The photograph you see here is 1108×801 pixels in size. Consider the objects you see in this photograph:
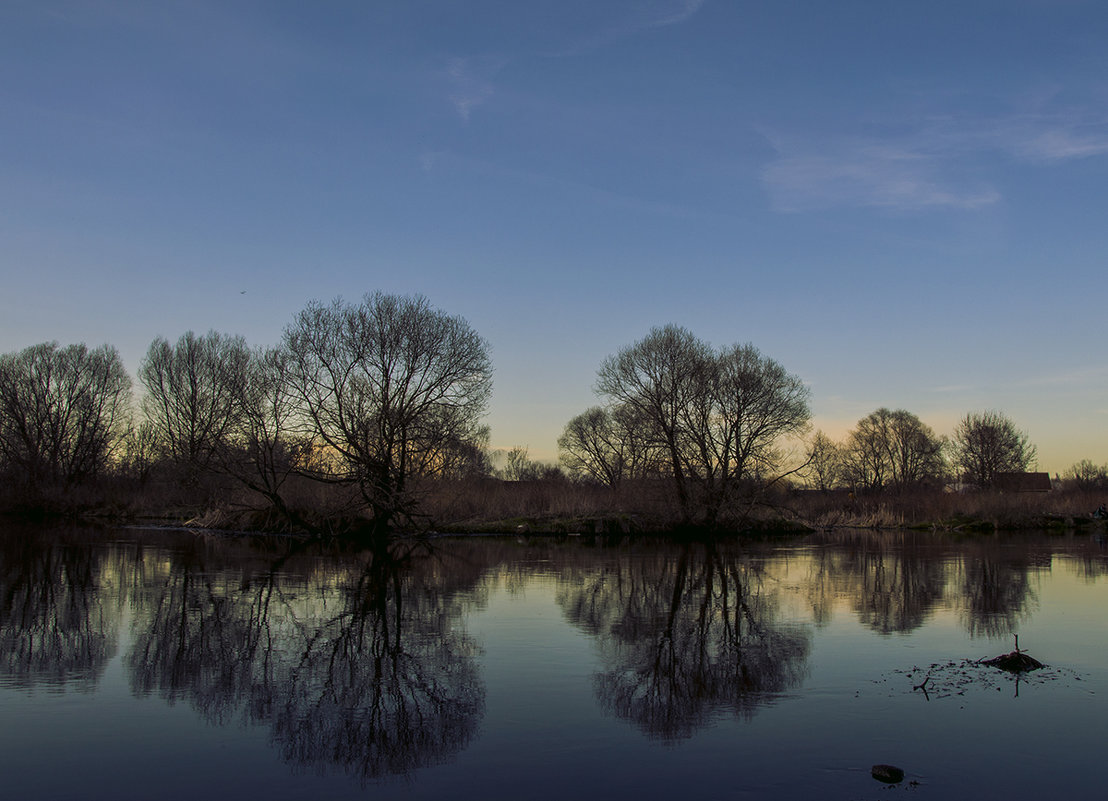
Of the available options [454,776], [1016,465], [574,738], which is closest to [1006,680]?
[574,738]

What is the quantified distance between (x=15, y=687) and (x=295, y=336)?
24668 mm

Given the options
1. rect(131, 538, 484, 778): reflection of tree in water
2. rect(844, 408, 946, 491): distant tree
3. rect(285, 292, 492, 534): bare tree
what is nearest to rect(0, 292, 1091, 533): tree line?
rect(285, 292, 492, 534): bare tree

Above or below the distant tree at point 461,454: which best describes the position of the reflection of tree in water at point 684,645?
below

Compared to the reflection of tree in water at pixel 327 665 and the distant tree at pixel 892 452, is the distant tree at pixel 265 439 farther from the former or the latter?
the distant tree at pixel 892 452

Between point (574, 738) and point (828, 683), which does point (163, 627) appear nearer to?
point (574, 738)

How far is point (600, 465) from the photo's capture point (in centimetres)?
7694

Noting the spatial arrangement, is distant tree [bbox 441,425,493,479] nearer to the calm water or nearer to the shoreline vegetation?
the shoreline vegetation

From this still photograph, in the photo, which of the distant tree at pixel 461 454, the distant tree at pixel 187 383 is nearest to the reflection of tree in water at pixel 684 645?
the distant tree at pixel 461 454

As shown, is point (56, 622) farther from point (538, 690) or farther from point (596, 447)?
point (596, 447)

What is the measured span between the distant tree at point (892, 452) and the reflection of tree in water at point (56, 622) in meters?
75.7

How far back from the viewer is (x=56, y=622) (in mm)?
11164

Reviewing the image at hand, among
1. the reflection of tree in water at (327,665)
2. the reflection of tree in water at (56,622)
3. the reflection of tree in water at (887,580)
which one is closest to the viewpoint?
the reflection of tree in water at (327,665)

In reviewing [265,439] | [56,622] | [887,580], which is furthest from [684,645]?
[265,439]

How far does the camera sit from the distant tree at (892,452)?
81.9 metres
